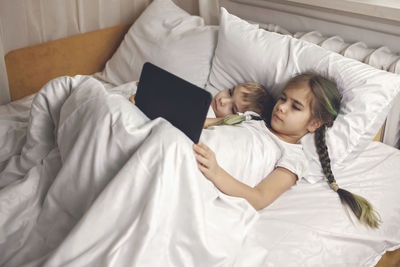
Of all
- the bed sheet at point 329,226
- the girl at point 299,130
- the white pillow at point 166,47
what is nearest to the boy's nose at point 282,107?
the girl at point 299,130

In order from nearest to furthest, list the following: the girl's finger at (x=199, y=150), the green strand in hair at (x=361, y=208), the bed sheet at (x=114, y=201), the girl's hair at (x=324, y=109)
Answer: the bed sheet at (x=114, y=201) < the girl's finger at (x=199, y=150) < the green strand in hair at (x=361, y=208) < the girl's hair at (x=324, y=109)

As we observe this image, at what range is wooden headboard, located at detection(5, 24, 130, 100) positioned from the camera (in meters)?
1.87

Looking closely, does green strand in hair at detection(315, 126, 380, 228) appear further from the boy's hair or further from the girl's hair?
the boy's hair

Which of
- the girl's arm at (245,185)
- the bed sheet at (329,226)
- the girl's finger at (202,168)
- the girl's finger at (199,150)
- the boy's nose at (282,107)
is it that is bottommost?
the bed sheet at (329,226)

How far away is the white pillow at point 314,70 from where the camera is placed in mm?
1391

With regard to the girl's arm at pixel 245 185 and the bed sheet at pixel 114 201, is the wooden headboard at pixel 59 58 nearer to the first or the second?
the bed sheet at pixel 114 201

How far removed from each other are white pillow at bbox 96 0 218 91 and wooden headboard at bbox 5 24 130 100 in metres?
0.11

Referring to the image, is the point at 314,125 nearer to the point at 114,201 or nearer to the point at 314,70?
the point at 314,70

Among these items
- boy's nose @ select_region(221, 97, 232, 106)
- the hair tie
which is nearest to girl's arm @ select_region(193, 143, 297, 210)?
the hair tie

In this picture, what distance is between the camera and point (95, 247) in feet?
3.05

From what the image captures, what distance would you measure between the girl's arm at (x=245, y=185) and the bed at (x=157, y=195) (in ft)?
0.13

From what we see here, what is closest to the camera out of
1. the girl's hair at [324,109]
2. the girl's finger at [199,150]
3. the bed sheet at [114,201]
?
the bed sheet at [114,201]

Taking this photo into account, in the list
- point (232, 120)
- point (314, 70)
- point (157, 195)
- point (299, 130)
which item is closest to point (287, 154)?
point (299, 130)

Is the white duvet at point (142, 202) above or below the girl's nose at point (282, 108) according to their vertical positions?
below
